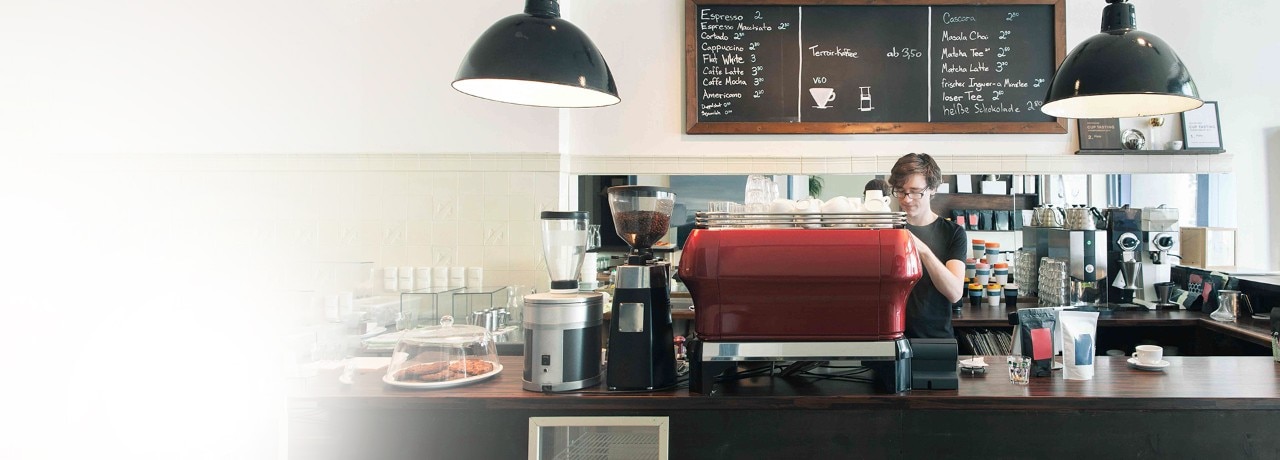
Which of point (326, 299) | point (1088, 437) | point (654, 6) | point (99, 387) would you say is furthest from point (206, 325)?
point (654, 6)

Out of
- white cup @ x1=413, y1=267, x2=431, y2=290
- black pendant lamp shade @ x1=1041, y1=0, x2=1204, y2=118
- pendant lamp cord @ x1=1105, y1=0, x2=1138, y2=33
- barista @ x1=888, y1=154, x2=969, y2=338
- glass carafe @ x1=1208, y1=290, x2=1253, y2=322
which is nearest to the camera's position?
black pendant lamp shade @ x1=1041, y1=0, x2=1204, y2=118

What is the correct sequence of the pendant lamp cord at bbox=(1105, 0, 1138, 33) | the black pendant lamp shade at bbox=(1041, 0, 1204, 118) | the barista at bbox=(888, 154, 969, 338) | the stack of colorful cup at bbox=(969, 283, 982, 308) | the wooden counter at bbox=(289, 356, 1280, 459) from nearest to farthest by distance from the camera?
the wooden counter at bbox=(289, 356, 1280, 459) < the black pendant lamp shade at bbox=(1041, 0, 1204, 118) < the pendant lamp cord at bbox=(1105, 0, 1138, 33) < the barista at bbox=(888, 154, 969, 338) < the stack of colorful cup at bbox=(969, 283, 982, 308)

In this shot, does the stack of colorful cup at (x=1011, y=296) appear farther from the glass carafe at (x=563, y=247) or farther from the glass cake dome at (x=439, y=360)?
the glass cake dome at (x=439, y=360)

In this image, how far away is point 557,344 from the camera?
1.72 m

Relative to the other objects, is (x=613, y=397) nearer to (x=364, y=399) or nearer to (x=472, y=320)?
(x=364, y=399)

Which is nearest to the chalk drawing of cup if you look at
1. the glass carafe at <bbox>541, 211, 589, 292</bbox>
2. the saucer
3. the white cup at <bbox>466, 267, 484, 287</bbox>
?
the white cup at <bbox>466, 267, 484, 287</bbox>

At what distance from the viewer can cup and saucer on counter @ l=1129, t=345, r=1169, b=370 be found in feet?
6.47

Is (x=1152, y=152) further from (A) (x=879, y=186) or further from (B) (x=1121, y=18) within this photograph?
(B) (x=1121, y=18)

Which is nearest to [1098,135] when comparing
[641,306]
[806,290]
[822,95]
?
[822,95]

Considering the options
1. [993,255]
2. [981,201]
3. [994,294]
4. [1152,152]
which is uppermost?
[1152,152]

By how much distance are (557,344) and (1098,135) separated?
3.47m

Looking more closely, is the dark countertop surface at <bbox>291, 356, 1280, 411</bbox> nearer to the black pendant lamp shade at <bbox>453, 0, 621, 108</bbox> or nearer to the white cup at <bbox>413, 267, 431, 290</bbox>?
the black pendant lamp shade at <bbox>453, 0, 621, 108</bbox>

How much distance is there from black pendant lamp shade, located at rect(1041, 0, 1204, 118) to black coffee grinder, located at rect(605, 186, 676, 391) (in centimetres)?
137

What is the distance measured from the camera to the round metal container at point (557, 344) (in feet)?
5.63
